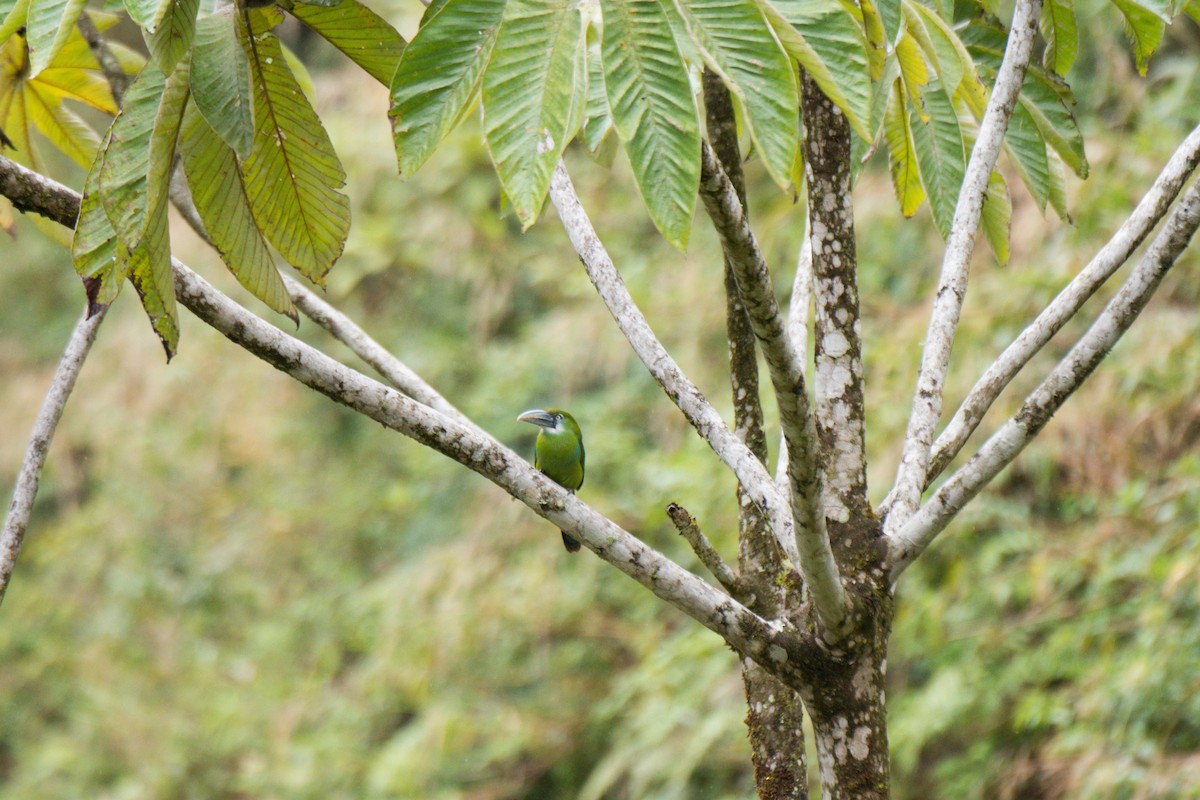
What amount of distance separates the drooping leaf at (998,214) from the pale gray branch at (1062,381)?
14.8 inches

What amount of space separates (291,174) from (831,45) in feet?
2.42

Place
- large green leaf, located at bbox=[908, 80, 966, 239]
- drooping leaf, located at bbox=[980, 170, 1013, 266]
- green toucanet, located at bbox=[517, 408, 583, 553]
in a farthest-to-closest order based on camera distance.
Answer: green toucanet, located at bbox=[517, 408, 583, 553]
drooping leaf, located at bbox=[980, 170, 1013, 266]
large green leaf, located at bbox=[908, 80, 966, 239]

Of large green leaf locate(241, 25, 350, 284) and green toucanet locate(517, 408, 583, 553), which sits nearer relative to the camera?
large green leaf locate(241, 25, 350, 284)

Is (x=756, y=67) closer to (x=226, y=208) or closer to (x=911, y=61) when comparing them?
(x=911, y=61)

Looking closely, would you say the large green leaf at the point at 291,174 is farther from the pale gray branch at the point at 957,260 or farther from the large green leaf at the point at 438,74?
the pale gray branch at the point at 957,260

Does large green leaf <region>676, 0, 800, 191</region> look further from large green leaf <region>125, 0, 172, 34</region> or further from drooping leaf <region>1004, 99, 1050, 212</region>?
drooping leaf <region>1004, 99, 1050, 212</region>

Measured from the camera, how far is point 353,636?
7.61m

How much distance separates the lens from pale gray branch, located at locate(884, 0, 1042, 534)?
65.9 inches

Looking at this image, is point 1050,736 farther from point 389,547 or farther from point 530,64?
point 389,547

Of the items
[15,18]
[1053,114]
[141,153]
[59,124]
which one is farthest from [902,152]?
[59,124]

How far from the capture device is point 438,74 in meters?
1.16

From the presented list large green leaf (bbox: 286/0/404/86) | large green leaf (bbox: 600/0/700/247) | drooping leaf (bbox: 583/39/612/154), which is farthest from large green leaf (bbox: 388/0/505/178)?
drooping leaf (bbox: 583/39/612/154)

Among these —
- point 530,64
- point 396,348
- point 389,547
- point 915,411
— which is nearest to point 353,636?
point 389,547

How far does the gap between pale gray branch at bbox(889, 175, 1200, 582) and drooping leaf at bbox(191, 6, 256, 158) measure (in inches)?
40.6
